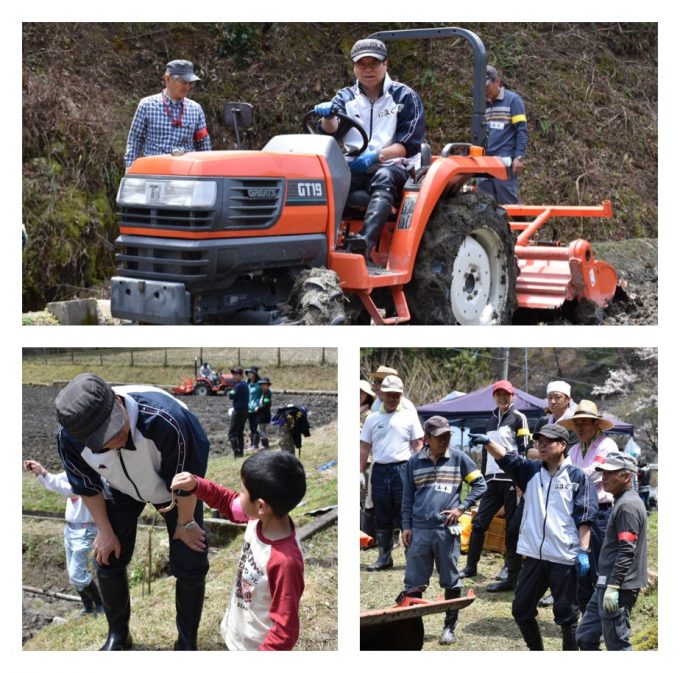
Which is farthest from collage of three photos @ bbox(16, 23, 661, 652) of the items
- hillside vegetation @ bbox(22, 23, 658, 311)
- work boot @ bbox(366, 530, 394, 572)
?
hillside vegetation @ bbox(22, 23, 658, 311)

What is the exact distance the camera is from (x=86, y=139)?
1041cm

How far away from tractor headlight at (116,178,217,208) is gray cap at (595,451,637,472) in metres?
2.29

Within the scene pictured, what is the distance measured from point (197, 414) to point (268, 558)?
7.93 ft

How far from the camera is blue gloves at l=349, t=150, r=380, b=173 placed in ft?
20.1

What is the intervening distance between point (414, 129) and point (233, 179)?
1438 millimetres

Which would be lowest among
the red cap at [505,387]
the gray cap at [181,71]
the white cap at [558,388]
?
the red cap at [505,387]

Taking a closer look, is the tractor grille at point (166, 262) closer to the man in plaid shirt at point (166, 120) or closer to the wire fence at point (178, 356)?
the wire fence at point (178, 356)

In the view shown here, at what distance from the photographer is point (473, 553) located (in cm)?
625

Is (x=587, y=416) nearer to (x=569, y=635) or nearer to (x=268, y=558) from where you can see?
(x=569, y=635)

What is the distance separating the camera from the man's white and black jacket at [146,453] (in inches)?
163

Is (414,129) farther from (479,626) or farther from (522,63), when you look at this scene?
(522,63)

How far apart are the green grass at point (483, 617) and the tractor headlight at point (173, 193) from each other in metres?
2.05

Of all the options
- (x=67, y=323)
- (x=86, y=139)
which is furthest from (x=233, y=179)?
(x=86, y=139)

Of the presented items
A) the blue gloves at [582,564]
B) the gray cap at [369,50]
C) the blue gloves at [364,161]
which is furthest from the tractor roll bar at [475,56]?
the blue gloves at [582,564]
